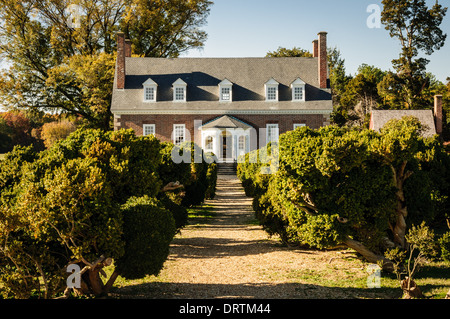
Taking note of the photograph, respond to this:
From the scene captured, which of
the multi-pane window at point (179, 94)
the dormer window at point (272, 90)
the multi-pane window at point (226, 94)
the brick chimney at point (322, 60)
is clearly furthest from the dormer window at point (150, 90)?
the brick chimney at point (322, 60)

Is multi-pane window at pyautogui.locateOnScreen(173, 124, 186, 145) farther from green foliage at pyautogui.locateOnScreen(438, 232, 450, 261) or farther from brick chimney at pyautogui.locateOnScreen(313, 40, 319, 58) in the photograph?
green foliage at pyautogui.locateOnScreen(438, 232, 450, 261)

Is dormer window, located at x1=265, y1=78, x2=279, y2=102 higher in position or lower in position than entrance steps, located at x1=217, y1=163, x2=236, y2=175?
higher

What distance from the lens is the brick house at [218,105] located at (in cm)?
3744

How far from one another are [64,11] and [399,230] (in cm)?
3884

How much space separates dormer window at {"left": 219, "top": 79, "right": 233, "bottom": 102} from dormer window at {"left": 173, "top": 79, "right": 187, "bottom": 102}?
11.1ft

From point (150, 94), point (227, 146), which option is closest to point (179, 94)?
point (150, 94)

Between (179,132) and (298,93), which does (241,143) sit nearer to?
(179,132)

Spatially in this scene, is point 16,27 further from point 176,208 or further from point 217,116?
point 176,208

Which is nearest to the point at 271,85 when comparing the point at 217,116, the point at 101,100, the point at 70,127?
the point at 217,116

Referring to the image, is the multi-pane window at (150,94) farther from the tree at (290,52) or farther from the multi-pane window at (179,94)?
the tree at (290,52)

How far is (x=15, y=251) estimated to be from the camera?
6461 millimetres

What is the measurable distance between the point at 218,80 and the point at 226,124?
5.45 metres

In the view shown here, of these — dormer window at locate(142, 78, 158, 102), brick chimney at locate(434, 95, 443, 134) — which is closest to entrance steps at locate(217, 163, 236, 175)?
dormer window at locate(142, 78, 158, 102)

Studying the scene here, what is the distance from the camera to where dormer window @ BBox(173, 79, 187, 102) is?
37.9m
